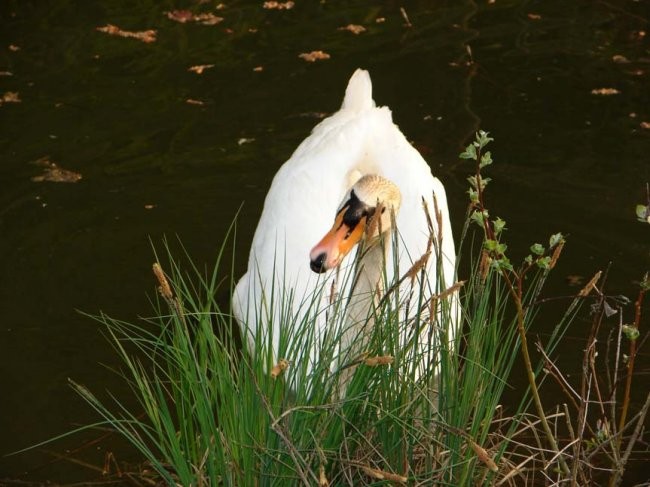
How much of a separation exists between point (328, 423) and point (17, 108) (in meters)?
6.17

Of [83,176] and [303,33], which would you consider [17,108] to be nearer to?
[83,176]

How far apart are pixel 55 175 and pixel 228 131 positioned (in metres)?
1.36

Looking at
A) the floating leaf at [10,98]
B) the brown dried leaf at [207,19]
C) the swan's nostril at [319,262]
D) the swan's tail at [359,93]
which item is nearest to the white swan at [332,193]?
the swan's tail at [359,93]

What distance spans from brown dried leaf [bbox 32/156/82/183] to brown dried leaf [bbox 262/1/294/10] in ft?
11.7

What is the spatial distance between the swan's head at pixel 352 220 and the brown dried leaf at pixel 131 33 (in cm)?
580

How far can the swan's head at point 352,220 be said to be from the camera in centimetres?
457

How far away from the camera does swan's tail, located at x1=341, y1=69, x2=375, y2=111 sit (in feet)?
22.2

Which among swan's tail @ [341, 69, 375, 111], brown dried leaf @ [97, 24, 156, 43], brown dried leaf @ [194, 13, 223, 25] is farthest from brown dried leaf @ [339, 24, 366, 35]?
swan's tail @ [341, 69, 375, 111]

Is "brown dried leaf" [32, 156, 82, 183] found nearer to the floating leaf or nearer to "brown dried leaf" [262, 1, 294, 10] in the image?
the floating leaf

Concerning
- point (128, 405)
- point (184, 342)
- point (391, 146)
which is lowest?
point (128, 405)

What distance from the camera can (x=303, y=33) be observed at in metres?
10.3

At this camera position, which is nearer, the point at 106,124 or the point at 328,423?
the point at 328,423

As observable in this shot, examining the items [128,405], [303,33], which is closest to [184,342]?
[128,405]

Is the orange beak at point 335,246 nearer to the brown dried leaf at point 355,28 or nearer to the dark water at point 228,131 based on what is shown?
the dark water at point 228,131
